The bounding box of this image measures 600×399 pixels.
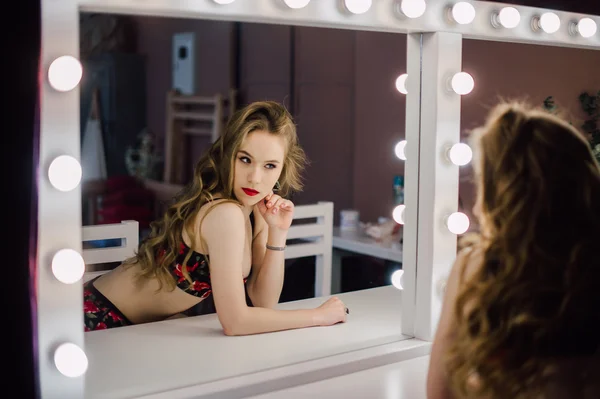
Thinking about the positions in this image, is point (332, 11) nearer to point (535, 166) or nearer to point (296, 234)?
point (535, 166)

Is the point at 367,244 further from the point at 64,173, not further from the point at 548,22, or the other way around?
the point at 64,173

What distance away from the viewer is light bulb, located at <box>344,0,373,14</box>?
3.07 ft

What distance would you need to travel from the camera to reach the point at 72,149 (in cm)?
76

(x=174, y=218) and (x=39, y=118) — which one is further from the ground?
(x=39, y=118)

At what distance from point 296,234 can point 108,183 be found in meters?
2.17

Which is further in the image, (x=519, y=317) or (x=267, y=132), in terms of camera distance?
(x=267, y=132)

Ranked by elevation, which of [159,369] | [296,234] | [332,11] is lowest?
[159,369]

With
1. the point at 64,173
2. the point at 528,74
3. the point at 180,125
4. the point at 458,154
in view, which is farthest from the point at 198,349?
the point at 180,125

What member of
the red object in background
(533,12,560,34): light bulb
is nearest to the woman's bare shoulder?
(533,12,560,34): light bulb

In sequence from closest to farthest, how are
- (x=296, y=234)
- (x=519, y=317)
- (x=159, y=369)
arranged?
(x=519, y=317) → (x=159, y=369) → (x=296, y=234)

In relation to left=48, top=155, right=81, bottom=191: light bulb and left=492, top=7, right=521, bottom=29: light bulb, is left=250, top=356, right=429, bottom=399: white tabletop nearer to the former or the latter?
left=48, top=155, right=81, bottom=191: light bulb

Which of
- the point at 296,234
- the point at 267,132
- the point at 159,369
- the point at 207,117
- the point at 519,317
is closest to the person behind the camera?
the point at 519,317

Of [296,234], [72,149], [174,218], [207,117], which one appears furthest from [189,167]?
[72,149]

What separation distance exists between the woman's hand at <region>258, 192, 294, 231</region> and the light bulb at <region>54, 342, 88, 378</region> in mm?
381
